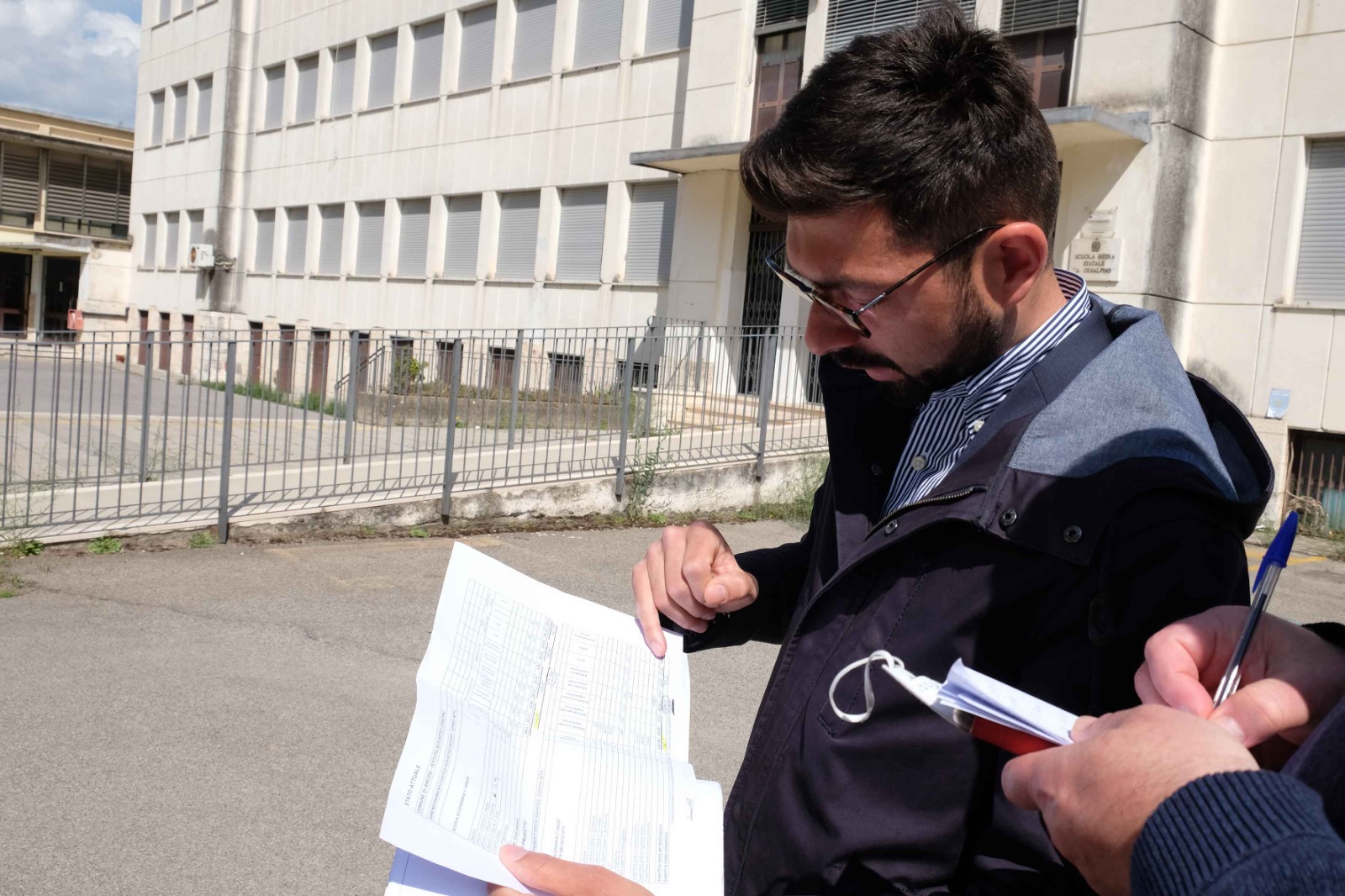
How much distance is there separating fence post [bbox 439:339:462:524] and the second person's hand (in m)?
7.33

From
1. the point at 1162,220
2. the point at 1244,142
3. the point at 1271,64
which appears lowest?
the point at 1162,220

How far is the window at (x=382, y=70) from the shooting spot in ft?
80.2

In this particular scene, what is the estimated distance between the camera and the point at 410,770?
4.35ft

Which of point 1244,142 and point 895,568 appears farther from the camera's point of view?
point 1244,142

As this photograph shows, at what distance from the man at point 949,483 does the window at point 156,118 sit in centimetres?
3691

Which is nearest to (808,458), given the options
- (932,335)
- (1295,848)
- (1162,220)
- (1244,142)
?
(1162,220)

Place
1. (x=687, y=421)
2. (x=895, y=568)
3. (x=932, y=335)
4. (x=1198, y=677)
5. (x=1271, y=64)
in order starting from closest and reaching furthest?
(x=1198, y=677)
(x=895, y=568)
(x=932, y=335)
(x=687, y=421)
(x=1271, y=64)

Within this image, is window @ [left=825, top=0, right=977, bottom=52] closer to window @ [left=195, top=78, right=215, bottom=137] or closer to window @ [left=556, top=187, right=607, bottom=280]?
window @ [left=556, top=187, right=607, bottom=280]

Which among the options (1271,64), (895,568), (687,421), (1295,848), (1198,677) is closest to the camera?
(1295,848)

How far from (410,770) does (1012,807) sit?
0.73 metres

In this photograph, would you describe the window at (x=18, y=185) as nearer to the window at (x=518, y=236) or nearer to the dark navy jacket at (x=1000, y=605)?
the window at (x=518, y=236)

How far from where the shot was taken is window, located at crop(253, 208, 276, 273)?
28.8 m

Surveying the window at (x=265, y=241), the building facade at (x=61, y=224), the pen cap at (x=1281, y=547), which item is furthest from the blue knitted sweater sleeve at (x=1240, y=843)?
the building facade at (x=61, y=224)

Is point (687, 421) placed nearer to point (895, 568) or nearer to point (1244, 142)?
point (1244, 142)
